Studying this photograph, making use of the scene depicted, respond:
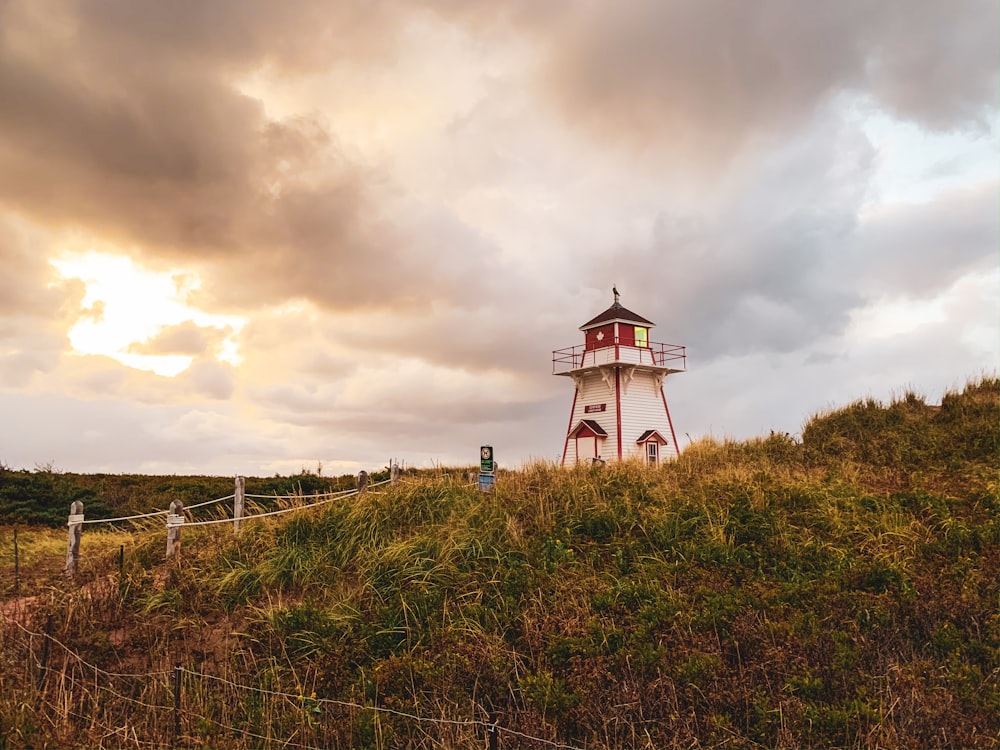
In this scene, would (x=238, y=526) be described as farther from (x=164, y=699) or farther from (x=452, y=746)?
(x=452, y=746)

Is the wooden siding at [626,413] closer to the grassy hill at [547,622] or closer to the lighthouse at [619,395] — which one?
the lighthouse at [619,395]

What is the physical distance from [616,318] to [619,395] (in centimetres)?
384

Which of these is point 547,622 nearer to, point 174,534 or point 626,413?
point 174,534

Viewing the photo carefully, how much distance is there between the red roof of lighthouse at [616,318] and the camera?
33500mm

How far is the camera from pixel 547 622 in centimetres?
891

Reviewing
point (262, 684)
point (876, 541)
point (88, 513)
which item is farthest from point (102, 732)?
point (88, 513)

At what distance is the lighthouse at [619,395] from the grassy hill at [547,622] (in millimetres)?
17387

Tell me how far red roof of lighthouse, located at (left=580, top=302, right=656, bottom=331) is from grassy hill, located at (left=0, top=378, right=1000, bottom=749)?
19.4m

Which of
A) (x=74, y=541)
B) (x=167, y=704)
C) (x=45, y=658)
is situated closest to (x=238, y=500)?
(x=74, y=541)

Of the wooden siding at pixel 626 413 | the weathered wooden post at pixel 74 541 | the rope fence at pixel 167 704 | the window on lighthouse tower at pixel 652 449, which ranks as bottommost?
the rope fence at pixel 167 704

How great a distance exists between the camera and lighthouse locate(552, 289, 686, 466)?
32094mm

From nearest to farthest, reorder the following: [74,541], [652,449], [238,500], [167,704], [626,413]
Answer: [167,704]
[74,541]
[238,500]
[626,413]
[652,449]

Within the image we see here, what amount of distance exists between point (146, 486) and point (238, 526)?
14.8m

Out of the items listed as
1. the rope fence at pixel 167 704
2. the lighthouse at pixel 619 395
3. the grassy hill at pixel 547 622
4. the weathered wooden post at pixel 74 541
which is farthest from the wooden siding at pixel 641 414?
the rope fence at pixel 167 704
